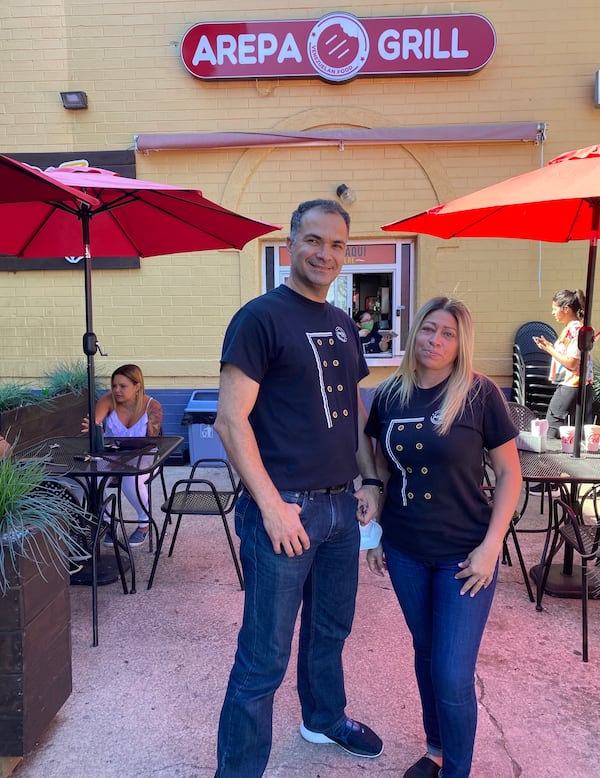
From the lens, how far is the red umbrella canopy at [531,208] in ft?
10.1

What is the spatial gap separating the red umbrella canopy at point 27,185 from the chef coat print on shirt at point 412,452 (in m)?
1.80

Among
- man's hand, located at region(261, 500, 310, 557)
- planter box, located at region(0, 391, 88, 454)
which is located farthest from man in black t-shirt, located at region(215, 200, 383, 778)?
planter box, located at region(0, 391, 88, 454)

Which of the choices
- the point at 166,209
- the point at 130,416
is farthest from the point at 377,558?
the point at 130,416

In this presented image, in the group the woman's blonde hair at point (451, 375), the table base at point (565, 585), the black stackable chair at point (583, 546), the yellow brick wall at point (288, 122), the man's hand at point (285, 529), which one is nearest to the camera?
the man's hand at point (285, 529)

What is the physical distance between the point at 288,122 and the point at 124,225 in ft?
9.18

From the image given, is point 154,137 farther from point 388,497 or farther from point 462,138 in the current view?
point 388,497

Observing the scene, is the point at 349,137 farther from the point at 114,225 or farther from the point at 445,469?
the point at 445,469

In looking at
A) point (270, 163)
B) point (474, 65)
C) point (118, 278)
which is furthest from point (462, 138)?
point (118, 278)

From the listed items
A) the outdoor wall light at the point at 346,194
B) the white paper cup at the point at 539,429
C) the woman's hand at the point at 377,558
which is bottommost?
the woman's hand at the point at 377,558

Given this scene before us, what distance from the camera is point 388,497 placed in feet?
7.15

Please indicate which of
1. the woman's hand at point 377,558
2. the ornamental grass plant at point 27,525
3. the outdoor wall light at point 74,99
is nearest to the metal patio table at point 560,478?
the woman's hand at point 377,558

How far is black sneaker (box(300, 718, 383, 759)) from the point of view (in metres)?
2.33

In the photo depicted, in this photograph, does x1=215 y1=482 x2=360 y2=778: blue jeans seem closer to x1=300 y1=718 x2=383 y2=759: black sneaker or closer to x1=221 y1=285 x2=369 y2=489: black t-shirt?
x1=221 y1=285 x2=369 y2=489: black t-shirt

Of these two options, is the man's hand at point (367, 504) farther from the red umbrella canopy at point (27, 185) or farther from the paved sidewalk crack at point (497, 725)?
the red umbrella canopy at point (27, 185)
